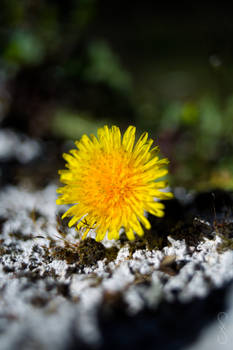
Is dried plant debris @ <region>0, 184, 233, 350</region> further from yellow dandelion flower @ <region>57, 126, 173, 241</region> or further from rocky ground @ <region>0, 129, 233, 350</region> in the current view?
yellow dandelion flower @ <region>57, 126, 173, 241</region>

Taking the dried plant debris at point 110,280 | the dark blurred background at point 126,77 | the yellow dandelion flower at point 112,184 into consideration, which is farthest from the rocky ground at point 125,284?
the dark blurred background at point 126,77

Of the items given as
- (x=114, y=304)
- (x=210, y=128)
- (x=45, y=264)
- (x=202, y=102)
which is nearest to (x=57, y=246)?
(x=45, y=264)

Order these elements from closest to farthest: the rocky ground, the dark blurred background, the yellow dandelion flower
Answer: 1. the rocky ground
2. the yellow dandelion flower
3. the dark blurred background

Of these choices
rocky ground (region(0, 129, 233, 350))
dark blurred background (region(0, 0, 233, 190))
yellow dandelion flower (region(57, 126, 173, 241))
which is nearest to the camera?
rocky ground (region(0, 129, 233, 350))

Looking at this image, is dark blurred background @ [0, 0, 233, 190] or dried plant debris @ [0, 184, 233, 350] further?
dark blurred background @ [0, 0, 233, 190]

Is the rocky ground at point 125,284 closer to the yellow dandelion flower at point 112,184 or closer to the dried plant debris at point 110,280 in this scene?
the dried plant debris at point 110,280

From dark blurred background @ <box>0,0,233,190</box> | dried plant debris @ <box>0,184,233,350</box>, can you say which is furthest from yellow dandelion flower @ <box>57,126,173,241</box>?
dark blurred background @ <box>0,0,233,190</box>
